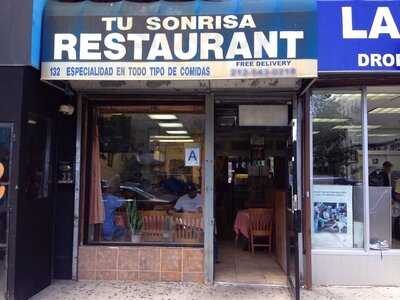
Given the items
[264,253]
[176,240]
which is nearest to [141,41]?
[176,240]

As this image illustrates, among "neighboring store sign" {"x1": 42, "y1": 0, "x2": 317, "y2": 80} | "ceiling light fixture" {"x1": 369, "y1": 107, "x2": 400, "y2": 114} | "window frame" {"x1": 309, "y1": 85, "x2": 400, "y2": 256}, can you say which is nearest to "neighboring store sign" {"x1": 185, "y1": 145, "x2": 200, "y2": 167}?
"window frame" {"x1": 309, "y1": 85, "x2": 400, "y2": 256}

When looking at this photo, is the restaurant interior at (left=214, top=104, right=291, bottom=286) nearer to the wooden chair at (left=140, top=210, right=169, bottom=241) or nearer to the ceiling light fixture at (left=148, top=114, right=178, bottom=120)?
the ceiling light fixture at (left=148, top=114, right=178, bottom=120)

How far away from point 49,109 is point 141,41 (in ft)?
5.61

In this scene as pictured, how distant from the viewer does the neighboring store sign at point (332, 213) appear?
7445 millimetres

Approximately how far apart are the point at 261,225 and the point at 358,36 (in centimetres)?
435

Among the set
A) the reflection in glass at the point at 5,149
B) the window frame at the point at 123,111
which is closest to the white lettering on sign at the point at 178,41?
the reflection in glass at the point at 5,149

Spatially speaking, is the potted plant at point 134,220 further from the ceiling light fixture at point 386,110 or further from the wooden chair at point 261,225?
the ceiling light fixture at point 386,110

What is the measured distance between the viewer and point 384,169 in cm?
773

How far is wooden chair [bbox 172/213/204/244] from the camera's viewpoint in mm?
7594

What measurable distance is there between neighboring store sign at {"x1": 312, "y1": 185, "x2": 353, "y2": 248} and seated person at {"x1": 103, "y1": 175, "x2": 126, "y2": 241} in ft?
9.52

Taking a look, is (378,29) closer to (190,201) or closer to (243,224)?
(190,201)

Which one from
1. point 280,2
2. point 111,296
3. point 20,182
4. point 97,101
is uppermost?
point 280,2

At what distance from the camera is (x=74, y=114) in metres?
7.51

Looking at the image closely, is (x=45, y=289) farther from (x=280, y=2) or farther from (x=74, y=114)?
(x=280, y=2)
